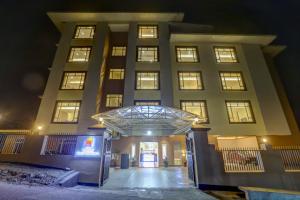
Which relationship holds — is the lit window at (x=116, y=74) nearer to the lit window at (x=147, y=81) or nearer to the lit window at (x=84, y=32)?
the lit window at (x=147, y=81)

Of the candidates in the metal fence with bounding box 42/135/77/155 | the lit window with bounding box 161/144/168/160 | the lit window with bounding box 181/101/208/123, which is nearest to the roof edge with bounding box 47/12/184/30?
the lit window with bounding box 181/101/208/123

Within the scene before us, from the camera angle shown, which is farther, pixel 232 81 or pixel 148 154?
pixel 148 154

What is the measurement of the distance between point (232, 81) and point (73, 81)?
605 inches

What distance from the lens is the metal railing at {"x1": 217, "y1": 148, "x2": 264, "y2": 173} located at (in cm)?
841

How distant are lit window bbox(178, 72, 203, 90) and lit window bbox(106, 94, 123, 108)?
22.1 ft

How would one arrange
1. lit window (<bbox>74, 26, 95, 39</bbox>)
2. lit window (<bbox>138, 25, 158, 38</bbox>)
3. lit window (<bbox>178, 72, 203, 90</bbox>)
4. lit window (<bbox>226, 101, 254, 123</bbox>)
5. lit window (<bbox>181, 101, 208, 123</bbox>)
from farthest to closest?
lit window (<bbox>138, 25, 158, 38</bbox>)
lit window (<bbox>74, 26, 95, 39</bbox>)
lit window (<bbox>178, 72, 203, 90</bbox>)
lit window (<bbox>181, 101, 208, 123</bbox>)
lit window (<bbox>226, 101, 254, 123</bbox>)

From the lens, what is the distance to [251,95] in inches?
561

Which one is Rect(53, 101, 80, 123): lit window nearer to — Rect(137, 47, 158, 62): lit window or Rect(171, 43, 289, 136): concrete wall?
Rect(137, 47, 158, 62): lit window

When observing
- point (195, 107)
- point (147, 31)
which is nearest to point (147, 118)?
point (195, 107)

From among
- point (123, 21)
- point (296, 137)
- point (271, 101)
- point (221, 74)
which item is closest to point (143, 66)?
point (123, 21)

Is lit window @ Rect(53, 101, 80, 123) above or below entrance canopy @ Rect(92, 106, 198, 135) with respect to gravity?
above

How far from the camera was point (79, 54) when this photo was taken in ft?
53.3

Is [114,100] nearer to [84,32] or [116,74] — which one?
[116,74]

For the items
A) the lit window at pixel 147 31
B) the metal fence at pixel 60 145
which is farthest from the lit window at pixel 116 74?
the metal fence at pixel 60 145
